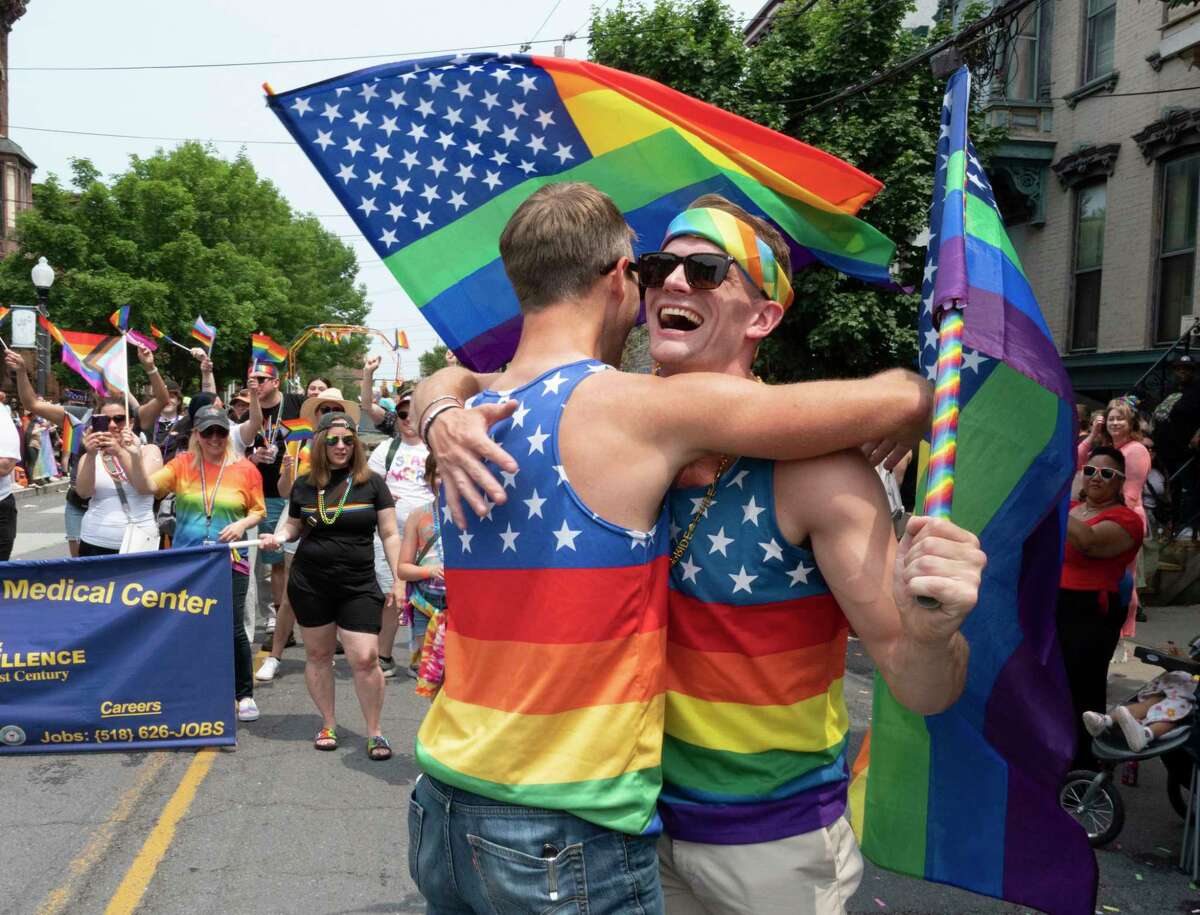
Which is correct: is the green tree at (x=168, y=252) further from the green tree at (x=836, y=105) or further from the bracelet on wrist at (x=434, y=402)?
the bracelet on wrist at (x=434, y=402)

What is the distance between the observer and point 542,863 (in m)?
1.90

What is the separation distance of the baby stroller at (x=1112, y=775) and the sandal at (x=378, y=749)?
11.3ft

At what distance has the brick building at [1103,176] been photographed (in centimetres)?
1515

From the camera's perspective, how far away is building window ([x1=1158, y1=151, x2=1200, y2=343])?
587 inches

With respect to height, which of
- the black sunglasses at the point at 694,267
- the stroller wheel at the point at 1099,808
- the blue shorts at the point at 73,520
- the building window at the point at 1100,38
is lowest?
the stroller wheel at the point at 1099,808

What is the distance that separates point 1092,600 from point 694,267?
4343 mm

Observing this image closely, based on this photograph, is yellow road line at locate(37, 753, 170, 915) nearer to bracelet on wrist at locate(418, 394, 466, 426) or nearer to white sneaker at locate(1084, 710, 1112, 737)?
bracelet on wrist at locate(418, 394, 466, 426)

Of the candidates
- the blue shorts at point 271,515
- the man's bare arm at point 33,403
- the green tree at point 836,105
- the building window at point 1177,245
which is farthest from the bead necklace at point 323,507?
the building window at point 1177,245

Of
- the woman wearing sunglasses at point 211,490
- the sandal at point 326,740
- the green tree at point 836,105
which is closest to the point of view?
the sandal at point 326,740

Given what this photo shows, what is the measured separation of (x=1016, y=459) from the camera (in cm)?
223

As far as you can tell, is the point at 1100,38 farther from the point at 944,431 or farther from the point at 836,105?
the point at 944,431

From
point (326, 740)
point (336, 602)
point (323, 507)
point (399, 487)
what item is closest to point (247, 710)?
point (326, 740)

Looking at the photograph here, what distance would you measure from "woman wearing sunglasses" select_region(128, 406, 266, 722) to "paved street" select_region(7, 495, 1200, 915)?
3.48ft

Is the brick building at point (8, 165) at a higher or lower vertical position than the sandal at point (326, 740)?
higher
